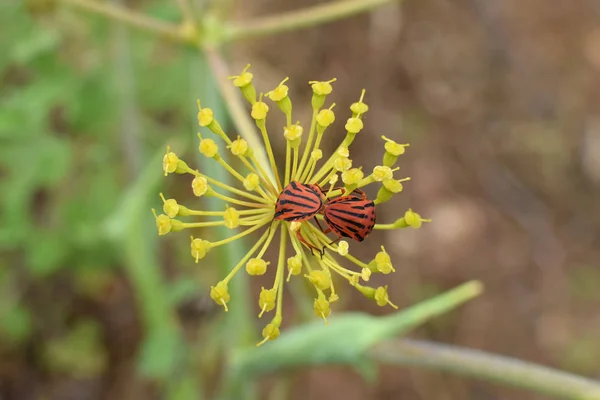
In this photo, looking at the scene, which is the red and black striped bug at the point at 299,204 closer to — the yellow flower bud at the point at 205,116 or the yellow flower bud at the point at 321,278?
the yellow flower bud at the point at 321,278

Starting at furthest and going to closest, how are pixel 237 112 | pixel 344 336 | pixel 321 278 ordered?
1. pixel 344 336
2. pixel 237 112
3. pixel 321 278

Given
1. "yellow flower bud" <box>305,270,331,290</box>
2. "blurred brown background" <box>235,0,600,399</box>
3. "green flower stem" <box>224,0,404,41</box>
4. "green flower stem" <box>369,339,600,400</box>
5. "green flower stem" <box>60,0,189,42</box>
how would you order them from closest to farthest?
"yellow flower bud" <box>305,270,331,290</box>, "green flower stem" <box>369,339,600,400</box>, "green flower stem" <box>60,0,189,42</box>, "green flower stem" <box>224,0,404,41</box>, "blurred brown background" <box>235,0,600,399</box>

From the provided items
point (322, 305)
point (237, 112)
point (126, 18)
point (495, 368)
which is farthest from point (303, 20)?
point (495, 368)

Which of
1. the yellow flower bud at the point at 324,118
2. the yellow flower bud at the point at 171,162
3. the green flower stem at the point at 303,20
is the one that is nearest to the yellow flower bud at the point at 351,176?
the yellow flower bud at the point at 324,118

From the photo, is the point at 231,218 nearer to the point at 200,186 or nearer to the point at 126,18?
the point at 200,186

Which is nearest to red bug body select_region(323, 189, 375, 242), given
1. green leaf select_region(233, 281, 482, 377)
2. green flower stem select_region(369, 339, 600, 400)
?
green leaf select_region(233, 281, 482, 377)

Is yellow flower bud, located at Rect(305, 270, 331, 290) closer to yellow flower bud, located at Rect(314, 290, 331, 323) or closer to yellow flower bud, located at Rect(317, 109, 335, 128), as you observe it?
yellow flower bud, located at Rect(314, 290, 331, 323)

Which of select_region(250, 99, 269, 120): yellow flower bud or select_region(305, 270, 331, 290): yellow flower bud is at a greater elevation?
select_region(250, 99, 269, 120): yellow flower bud
